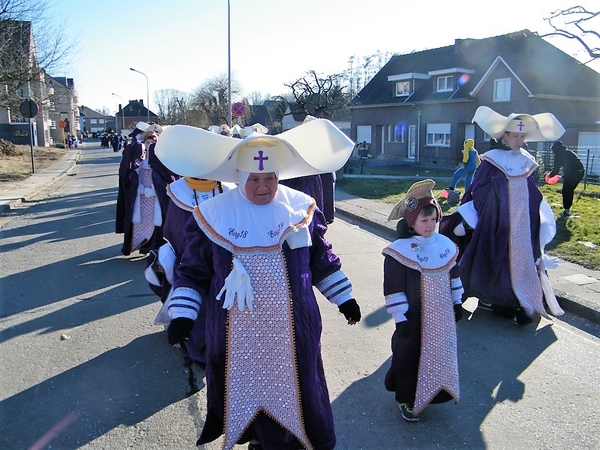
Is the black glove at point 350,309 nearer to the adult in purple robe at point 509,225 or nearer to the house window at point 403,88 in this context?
the adult in purple robe at point 509,225

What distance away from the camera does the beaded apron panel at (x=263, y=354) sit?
263 centimetres

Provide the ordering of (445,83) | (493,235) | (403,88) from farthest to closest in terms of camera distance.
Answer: (403,88)
(445,83)
(493,235)

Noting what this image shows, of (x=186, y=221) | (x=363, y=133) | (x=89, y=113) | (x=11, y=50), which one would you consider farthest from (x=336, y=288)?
(x=89, y=113)

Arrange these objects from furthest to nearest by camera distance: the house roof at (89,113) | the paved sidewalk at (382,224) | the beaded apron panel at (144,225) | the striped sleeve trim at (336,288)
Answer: the house roof at (89,113)
the beaded apron panel at (144,225)
the paved sidewalk at (382,224)
the striped sleeve trim at (336,288)

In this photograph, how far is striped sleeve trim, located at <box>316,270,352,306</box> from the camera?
2955mm

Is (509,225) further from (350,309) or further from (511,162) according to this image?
(350,309)

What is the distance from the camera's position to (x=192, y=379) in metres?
4.24

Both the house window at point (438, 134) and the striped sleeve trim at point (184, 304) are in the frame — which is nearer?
the striped sleeve trim at point (184, 304)

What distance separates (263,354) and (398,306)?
3.81ft

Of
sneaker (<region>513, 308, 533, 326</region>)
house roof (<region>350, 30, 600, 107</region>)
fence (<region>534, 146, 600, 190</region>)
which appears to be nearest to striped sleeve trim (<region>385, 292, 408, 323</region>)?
sneaker (<region>513, 308, 533, 326</region>)

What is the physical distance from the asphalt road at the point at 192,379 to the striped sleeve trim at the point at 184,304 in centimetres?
121

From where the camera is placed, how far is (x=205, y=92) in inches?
2183

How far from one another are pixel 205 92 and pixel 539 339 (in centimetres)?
5412

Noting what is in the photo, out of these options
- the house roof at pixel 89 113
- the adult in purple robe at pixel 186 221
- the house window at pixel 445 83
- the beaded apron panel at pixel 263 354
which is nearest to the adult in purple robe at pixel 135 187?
the adult in purple robe at pixel 186 221
